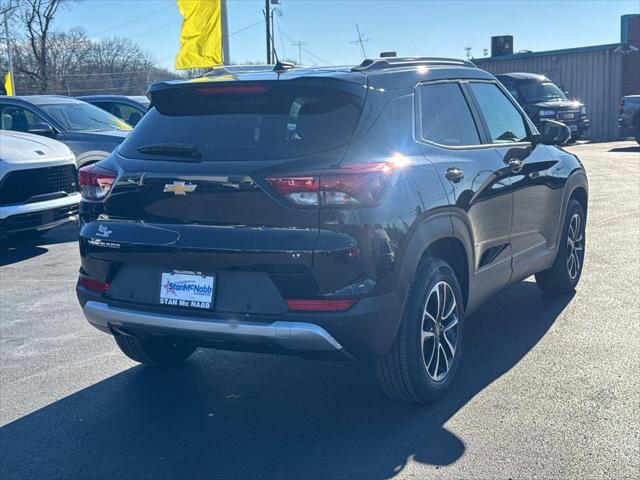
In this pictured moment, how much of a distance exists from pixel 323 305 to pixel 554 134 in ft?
10.2

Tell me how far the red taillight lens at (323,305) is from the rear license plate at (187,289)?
1.47ft

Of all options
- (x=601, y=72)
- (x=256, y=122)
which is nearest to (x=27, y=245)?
(x=256, y=122)

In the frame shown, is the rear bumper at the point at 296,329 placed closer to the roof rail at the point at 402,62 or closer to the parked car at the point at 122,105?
the roof rail at the point at 402,62

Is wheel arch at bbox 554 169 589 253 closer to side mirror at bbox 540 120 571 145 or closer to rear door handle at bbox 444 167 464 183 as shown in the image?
side mirror at bbox 540 120 571 145

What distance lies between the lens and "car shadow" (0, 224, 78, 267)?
9719 millimetres

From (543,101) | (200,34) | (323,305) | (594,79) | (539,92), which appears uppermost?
(200,34)

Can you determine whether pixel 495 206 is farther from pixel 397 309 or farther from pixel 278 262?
pixel 278 262

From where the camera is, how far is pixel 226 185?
4.12m

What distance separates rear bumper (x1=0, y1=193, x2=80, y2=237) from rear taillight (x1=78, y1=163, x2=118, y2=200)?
484cm

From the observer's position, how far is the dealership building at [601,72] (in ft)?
101

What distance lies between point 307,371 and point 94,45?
67086 millimetres

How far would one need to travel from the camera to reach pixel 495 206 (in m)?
5.37

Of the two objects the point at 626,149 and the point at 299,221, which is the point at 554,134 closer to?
the point at 299,221

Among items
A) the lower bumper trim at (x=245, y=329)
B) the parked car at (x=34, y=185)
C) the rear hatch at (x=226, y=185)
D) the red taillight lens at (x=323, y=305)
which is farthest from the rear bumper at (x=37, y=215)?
the red taillight lens at (x=323, y=305)
